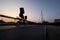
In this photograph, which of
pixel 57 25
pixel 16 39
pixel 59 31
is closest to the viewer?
pixel 16 39

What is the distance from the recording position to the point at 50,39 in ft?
11.2

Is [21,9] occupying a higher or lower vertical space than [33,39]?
higher

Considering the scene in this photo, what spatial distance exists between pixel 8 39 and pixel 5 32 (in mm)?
Answer: 553

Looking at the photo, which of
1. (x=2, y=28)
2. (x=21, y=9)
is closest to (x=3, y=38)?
(x=2, y=28)

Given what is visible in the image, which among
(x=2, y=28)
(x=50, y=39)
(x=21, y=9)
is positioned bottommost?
(x=50, y=39)

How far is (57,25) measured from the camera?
482cm

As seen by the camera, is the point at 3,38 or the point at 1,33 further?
the point at 1,33

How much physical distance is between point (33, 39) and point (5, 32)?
0.90m

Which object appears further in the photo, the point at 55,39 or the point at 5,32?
the point at 5,32

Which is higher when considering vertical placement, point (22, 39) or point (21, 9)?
point (21, 9)

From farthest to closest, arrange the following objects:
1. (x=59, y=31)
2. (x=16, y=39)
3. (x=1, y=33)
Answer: (x=59, y=31)
(x=1, y=33)
(x=16, y=39)

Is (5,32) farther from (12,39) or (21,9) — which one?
(21,9)

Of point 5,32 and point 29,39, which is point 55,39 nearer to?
point 29,39

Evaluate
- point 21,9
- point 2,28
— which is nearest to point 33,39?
point 2,28
